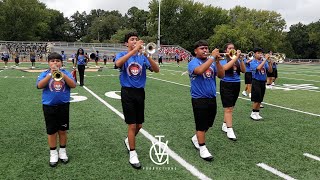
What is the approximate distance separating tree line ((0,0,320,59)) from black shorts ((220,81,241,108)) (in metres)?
67.4

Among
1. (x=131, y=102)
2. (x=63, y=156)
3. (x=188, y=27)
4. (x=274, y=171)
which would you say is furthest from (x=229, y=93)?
(x=188, y=27)

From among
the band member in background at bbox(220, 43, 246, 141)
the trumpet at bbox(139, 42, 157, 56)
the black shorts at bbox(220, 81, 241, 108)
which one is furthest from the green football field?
the trumpet at bbox(139, 42, 157, 56)

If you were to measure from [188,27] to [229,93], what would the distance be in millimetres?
80355

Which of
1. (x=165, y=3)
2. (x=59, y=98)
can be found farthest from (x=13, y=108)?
(x=165, y=3)

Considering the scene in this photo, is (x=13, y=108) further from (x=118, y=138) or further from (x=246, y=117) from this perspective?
(x=246, y=117)

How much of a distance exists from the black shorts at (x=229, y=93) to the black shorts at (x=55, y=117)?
3183 mm

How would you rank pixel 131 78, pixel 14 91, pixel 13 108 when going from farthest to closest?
pixel 14 91, pixel 13 108, pixel 131 78

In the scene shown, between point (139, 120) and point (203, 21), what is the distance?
86.5 metres

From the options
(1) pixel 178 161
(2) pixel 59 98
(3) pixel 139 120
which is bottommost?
(1) pixel 178 161

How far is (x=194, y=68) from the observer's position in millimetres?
5051

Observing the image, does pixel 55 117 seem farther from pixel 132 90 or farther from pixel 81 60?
pixel 81 60

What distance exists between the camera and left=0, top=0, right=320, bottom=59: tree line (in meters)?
73.9

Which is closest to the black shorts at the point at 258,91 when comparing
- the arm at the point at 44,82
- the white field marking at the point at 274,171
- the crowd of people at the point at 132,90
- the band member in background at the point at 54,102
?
the crowd of people at the point at 132,90

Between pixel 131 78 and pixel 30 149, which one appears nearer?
pixel 131 78
